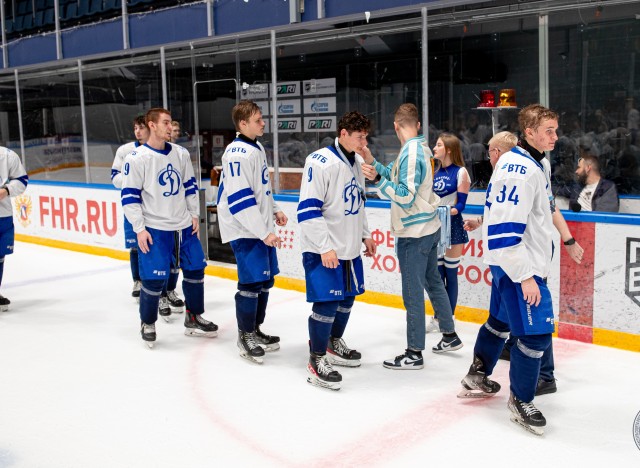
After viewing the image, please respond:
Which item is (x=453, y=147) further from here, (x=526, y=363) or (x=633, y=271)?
(x=526, y=363)

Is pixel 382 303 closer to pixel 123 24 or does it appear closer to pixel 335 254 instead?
pixel 335 254

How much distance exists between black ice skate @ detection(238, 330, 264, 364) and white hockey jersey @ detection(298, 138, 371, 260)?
0.78 metres

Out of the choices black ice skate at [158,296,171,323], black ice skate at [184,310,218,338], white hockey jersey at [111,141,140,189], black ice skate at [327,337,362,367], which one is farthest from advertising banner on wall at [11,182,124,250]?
black ice skate at [327,337,362,367]

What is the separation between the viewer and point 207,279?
20.7 ft

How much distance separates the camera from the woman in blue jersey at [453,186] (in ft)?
13.5

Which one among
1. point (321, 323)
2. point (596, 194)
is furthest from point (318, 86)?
point (321, 323)

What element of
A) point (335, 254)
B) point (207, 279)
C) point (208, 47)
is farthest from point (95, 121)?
point (335, 254)

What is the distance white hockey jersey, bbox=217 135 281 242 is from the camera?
11.7 ft

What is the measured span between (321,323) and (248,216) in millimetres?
705

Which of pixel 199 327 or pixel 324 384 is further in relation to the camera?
pixel 199 327

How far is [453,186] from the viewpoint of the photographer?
4117 millimetres

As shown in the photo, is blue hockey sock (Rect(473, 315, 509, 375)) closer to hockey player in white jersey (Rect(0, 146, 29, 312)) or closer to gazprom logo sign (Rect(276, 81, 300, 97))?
hockey player in white jersey (Rect(0, 146, 29, 312))

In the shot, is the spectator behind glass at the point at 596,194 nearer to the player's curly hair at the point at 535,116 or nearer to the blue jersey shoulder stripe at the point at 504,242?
the player's curly hair at the point at 535,116

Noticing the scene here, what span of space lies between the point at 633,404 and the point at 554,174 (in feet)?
8.99
